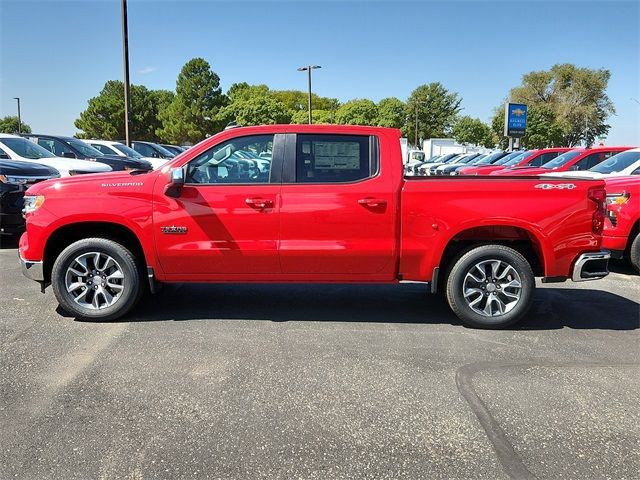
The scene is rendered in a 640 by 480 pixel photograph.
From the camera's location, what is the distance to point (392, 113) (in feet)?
229

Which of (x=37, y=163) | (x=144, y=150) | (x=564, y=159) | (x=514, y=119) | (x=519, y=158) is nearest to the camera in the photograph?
(x=37, y=163)

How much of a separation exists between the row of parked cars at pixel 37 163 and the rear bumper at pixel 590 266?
479 centimetres

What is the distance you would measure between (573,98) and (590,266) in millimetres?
72742

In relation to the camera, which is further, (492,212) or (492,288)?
(492,288)

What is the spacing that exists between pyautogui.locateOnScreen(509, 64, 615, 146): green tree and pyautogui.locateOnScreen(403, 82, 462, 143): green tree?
30.5 feet

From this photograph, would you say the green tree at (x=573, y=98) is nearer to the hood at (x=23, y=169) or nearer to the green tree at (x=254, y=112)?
the green tree at (x=254, y=112)

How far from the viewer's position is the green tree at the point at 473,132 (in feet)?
226

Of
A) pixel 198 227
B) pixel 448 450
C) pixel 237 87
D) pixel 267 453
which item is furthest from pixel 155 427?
pixel 237 87

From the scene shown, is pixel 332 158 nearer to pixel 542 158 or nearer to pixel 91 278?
pixel 91 278

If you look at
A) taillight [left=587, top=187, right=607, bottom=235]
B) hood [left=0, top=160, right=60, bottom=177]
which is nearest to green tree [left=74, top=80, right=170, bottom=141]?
hood [left=0, top=160, right=60, bottom=177]

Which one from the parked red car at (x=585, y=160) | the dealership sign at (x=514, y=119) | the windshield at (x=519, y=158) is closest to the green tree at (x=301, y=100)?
the dealership sign at (x=514, y=119)

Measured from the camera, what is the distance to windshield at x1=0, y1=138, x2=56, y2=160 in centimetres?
1139

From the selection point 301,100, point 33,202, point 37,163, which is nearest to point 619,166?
point 33,202

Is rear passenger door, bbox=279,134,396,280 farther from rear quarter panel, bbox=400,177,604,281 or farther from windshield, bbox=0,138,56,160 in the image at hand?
windshield, bbox=0,138,56,160
